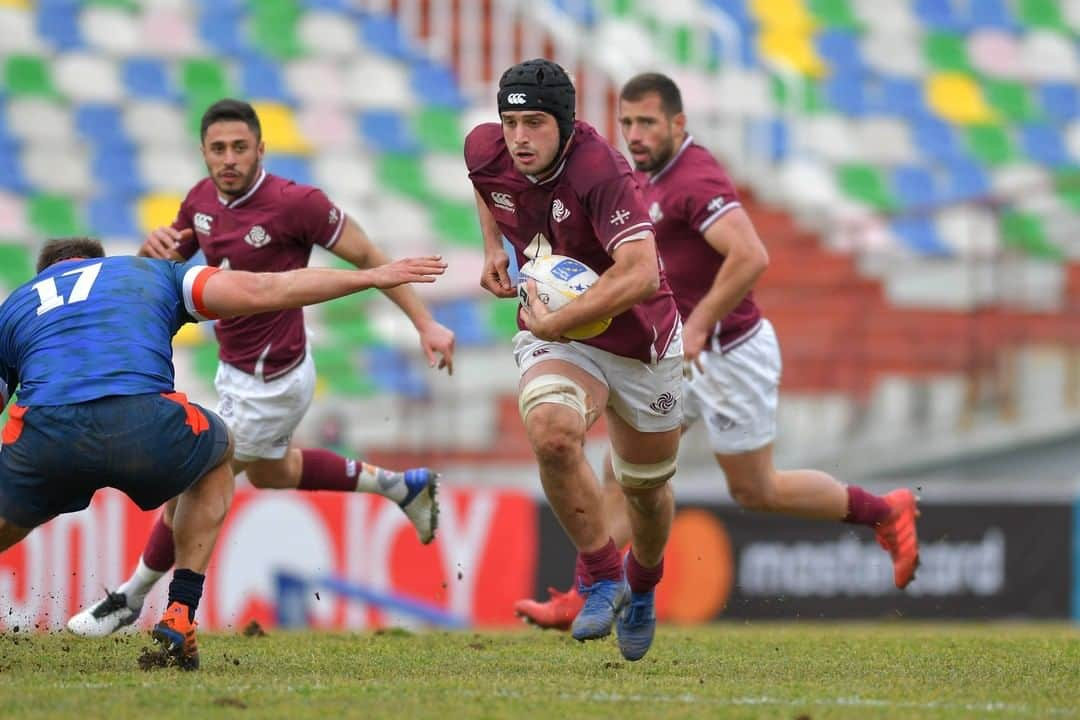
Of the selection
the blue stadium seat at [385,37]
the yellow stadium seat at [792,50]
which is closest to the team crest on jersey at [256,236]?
the blue stadium seat at [385,37]

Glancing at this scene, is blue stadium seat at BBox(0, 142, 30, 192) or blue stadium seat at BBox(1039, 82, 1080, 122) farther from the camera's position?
blue stadium seat at BBox(1039, 82, 1080, 122)

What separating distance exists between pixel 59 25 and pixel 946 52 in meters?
11.3

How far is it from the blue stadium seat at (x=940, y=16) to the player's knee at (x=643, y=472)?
1651 cm

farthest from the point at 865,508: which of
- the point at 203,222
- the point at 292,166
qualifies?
the point at 292,166

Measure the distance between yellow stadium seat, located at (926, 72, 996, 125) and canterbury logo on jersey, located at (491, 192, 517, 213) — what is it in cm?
1558

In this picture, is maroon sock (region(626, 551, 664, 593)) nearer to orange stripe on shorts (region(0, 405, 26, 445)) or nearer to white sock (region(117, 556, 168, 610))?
white sock (region(117, 556, 168, 610))

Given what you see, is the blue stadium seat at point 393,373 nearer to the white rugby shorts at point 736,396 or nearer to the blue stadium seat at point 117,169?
the blue stadium seat at point 117,169

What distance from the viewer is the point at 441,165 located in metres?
18.5

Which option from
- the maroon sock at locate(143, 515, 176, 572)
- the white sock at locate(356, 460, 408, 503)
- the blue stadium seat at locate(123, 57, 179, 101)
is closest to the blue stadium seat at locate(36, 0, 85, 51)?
Result: the blue stadium seat at locate(123, 57, 179, 101)

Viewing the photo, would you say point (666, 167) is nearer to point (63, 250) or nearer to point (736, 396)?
point (736, 396)

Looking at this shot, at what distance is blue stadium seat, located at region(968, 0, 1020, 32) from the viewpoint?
23.0 m

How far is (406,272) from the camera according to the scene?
6.87 metres

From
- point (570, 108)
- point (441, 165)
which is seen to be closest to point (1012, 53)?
point (441, 165)

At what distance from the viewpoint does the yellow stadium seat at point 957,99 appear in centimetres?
2208
